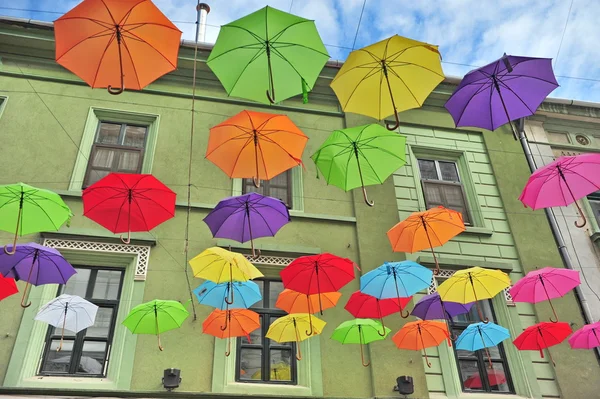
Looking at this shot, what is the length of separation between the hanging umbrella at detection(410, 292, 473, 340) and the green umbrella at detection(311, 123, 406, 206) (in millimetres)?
2181

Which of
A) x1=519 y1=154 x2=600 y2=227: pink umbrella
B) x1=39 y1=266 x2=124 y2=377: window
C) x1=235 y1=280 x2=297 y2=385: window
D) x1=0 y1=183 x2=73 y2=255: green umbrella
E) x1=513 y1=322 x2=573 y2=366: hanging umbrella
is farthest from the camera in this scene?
x1=235 y1=280 x2=297 y2=385: window

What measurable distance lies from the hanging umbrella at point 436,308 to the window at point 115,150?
610 cm

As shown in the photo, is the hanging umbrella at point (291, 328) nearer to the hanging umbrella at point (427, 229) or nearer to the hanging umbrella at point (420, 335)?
the hanging umbrella at point (420, 335)

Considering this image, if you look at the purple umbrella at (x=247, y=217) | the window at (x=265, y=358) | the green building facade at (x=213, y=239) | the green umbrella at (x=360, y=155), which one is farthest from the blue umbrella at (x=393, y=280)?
the window at (x=265, y=358)

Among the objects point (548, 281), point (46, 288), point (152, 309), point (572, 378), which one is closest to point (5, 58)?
point (46, 288)

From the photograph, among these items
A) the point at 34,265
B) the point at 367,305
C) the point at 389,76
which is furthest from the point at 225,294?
the point at 389,76

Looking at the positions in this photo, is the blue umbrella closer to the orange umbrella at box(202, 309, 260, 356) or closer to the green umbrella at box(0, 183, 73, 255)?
the orange umbrella at box(202, 309, 260, 356)

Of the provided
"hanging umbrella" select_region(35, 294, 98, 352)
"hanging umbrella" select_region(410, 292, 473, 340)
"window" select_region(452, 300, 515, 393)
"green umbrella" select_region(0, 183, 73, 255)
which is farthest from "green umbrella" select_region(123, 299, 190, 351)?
"window" select_region(452, 300, 515, 393)

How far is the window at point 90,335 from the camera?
7.39m

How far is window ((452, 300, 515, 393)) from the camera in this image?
8.43 meters

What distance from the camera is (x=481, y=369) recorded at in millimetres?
8617

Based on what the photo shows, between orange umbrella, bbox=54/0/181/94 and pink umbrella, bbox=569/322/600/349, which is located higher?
orange umbrella, bbox=54/0/181/94

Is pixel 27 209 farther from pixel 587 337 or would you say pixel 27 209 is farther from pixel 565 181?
pixel 587 337

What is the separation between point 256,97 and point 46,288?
16.3 ft
